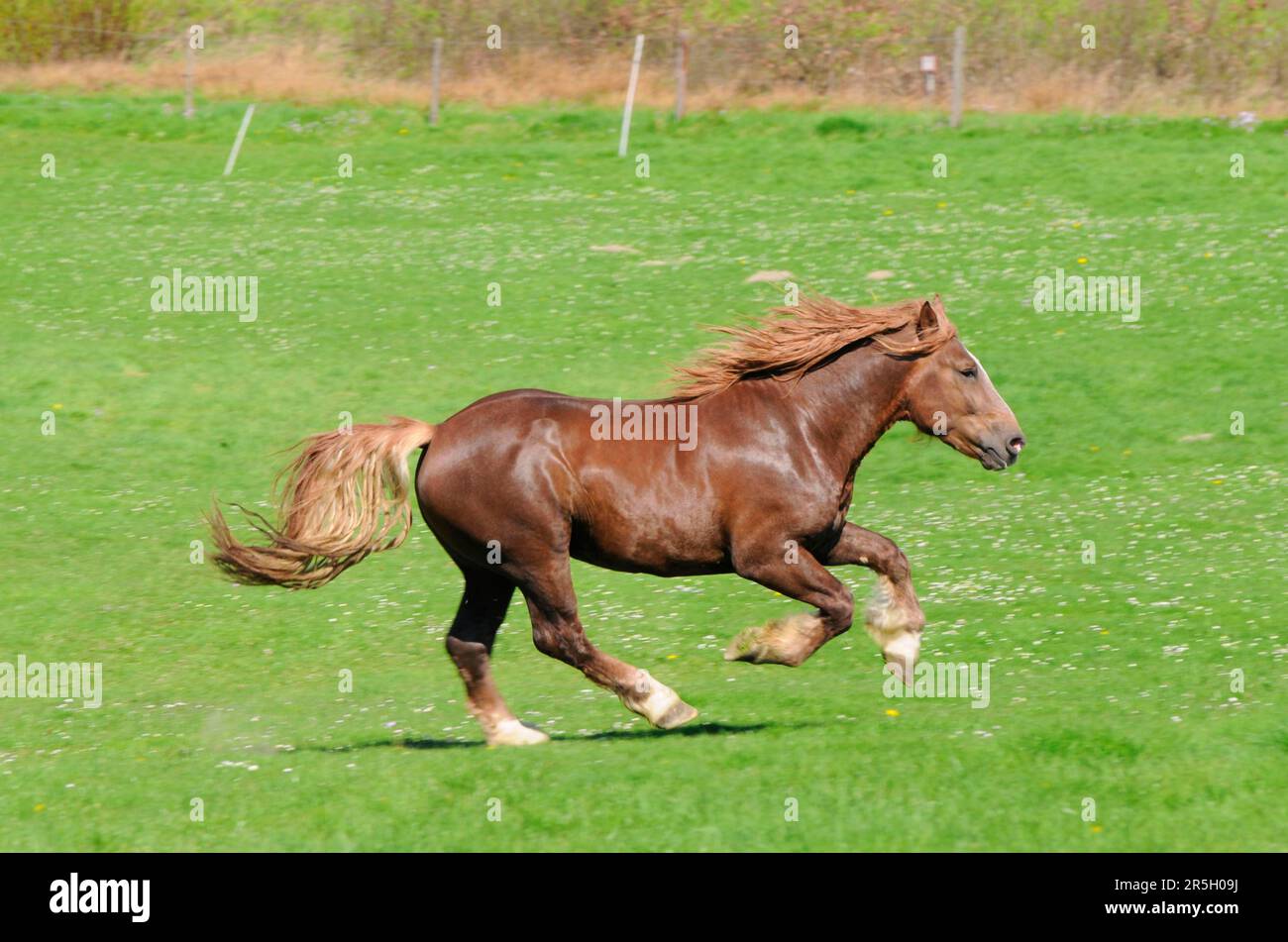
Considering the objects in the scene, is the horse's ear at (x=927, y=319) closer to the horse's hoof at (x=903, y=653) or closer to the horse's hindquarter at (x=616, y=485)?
the horse's hindquarter at (x=616, y=485)

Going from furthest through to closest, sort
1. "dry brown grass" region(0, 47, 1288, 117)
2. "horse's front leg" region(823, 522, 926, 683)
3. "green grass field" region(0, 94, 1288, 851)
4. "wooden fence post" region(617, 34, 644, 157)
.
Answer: "dry brown grass" region(0, 47, 1288, 117) < "wooden fence post" region(617, 34, 644, 157) < "horse's front leg" region(823, 522, 926, 683) < "green grass field" region(0, 94, 1288, 851)

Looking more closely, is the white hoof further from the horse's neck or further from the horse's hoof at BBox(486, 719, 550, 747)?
the horse's neck

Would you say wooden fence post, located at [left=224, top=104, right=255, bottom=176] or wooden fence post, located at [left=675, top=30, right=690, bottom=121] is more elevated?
wooden fence post, located at [left=675, top=30, right=690, bottom=121]

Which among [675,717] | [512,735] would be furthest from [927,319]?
[512,735]

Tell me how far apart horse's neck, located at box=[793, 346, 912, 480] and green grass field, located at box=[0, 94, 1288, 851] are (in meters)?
1.76

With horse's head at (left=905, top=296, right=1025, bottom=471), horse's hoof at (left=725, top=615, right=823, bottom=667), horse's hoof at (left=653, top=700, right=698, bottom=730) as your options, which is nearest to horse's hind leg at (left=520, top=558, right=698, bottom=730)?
horse's hoof at (left=653, top=700, right=698, bottom=730)

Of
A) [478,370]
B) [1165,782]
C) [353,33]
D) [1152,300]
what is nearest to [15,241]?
[478,370]

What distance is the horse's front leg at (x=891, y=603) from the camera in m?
10.8

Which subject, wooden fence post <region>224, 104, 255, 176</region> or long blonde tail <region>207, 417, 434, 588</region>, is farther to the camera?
wooden fence post <region>224, 104, 255, 176</region>

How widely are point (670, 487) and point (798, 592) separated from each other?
0.99 metres

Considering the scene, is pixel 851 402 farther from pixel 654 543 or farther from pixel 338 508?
pixel 338 508

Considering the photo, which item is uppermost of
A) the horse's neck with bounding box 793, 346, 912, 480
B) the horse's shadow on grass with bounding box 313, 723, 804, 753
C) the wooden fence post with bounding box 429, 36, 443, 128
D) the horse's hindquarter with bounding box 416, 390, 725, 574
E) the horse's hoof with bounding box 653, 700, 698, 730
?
the wooden fence post with bounding box 429, 36, 443, 128

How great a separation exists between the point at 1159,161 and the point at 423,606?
63.6 feet

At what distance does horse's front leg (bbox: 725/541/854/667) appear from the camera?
416 inches
